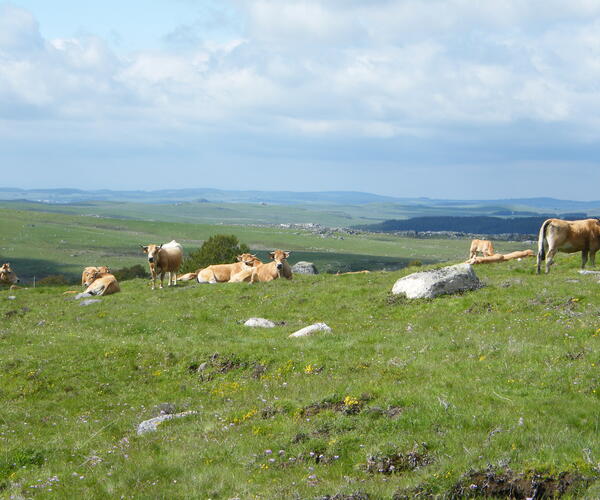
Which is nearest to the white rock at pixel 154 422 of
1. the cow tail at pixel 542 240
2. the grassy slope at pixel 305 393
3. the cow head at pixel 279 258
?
the grassy slope at pixel 305 393

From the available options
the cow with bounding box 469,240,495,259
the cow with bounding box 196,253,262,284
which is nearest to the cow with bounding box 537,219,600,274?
the cow with bounding box 469,240,495,259

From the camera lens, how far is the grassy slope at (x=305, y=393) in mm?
9367

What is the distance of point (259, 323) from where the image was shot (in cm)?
2375

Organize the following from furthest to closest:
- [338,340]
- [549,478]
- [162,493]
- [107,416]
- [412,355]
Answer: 1. [338,340]
2. [412,355]
3. [107,416]
4. [162,493]
5. [549,478]

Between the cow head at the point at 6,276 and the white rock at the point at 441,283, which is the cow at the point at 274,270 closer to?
the white rock at the point at 441,283

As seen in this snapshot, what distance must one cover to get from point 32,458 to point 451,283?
57.3ft

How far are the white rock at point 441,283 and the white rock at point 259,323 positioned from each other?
5.81 meters

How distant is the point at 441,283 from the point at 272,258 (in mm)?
14723

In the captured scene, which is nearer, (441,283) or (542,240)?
(441,283)

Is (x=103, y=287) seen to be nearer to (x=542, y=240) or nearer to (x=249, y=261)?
(x=249, y=261)

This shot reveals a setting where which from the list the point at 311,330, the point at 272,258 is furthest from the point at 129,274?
the point at 311,330

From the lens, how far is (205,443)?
11.2m

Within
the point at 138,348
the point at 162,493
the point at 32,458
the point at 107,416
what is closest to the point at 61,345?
the point at 138,348

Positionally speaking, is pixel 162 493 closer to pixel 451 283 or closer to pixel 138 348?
pixel 138 348
